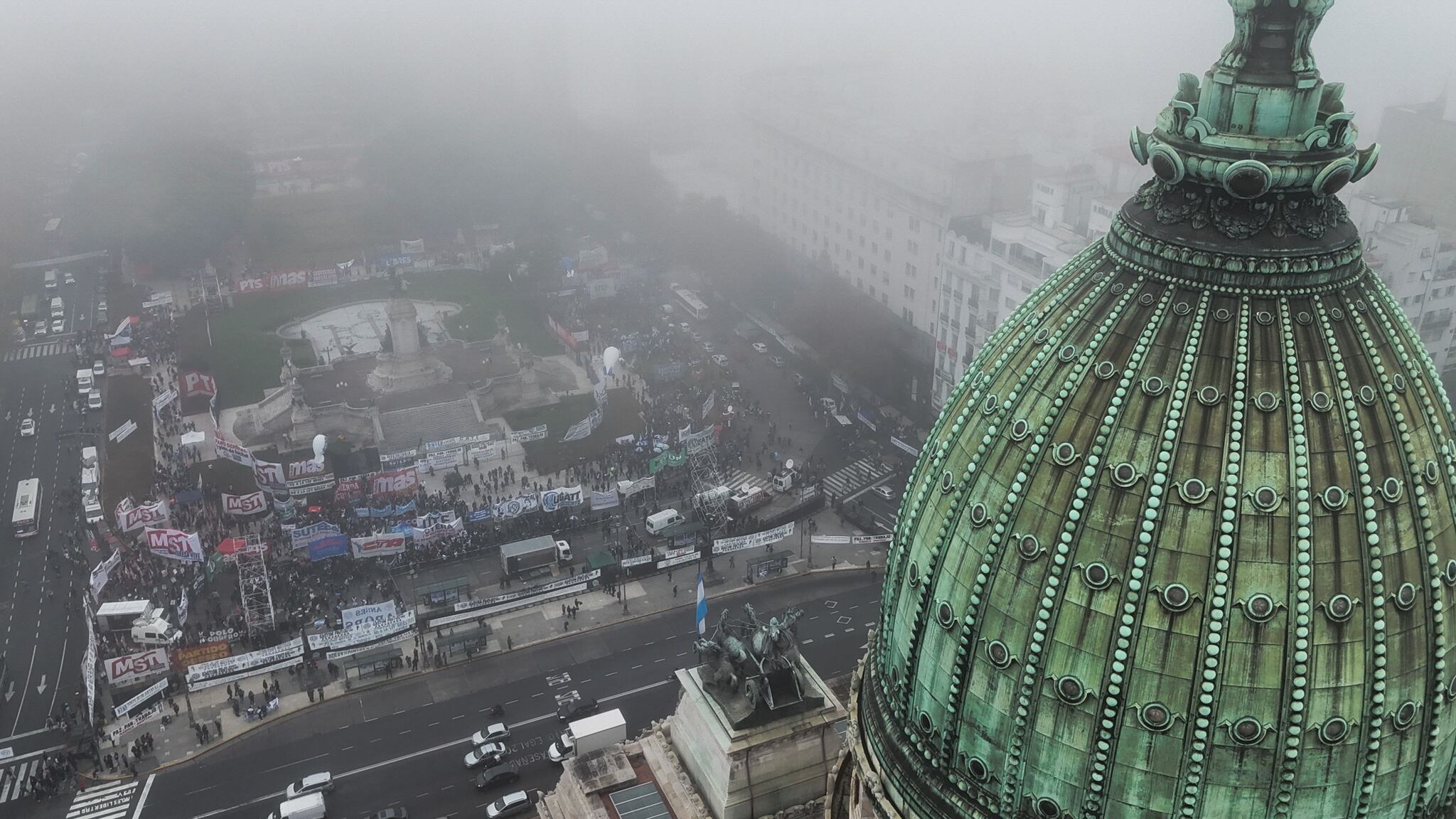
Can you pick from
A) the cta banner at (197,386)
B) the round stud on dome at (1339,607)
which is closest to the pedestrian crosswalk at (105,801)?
the cta banner at (197,386)

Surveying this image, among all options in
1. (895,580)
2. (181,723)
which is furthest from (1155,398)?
(181,723)

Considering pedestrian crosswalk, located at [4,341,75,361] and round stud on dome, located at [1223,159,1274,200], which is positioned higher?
round stud on dome, located at [1223,159,1274,200]

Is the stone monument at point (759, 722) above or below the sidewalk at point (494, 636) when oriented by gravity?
above

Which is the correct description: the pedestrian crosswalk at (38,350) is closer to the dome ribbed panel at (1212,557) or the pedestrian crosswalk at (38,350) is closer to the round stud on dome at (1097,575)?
the dome ribbed panel at (1212,557)

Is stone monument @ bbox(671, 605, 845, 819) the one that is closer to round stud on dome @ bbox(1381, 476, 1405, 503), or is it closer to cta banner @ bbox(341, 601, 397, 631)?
round stud on dome @ bbox(1381, 476, 1405, 503)

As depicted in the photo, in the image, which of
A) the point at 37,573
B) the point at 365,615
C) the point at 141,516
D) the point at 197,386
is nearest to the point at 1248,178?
the point at 365,615

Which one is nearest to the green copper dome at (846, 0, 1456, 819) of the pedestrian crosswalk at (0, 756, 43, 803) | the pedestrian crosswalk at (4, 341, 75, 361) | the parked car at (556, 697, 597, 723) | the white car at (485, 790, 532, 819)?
the white car at (485, 790, 532, 819)
